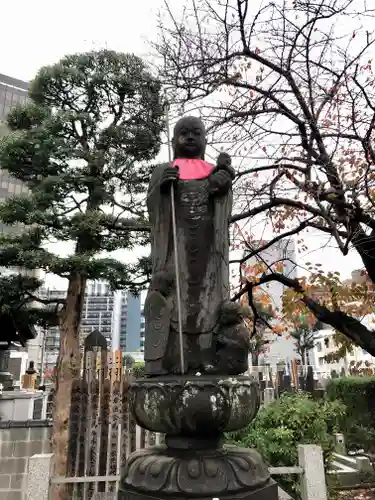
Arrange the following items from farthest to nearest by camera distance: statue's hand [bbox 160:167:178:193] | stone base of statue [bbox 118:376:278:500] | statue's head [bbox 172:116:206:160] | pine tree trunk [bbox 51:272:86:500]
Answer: pine tree trunk [bbox 51:272:86:500], statue's head [bbox 172:116:206:160], statue's hand [bbox 160:167:178:193], stone base of statue [bbox 118:376:278:500]

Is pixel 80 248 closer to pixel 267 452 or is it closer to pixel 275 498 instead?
pixel 267 452

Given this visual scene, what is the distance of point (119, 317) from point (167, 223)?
8071cm

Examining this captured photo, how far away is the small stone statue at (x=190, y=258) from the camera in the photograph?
3139mm

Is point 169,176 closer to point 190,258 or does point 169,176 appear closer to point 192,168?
point 192,168

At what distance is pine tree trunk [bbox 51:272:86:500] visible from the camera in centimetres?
786

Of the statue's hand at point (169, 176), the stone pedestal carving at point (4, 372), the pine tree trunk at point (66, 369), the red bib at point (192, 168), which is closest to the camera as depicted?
the statue's hand at point (169, 176)

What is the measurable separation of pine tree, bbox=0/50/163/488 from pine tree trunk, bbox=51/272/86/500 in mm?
23

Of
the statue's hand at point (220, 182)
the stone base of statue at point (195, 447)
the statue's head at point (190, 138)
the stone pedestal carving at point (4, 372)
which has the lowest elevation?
the stone base of statue at point (195, 447)

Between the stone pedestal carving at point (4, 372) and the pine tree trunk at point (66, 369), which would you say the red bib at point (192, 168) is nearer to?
the pine tree trunk at point (66, 369)

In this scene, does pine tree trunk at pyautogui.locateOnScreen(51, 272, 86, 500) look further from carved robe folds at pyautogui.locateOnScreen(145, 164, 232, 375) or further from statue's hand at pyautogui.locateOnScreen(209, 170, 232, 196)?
statue's hand at pyautogui.locateOnScreen(209, 170, 232, 196)

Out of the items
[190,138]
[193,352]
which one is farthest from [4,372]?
[190,138]

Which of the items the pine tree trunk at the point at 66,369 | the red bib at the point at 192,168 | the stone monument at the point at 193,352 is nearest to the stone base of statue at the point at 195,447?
the stone monument at the point at 193,352

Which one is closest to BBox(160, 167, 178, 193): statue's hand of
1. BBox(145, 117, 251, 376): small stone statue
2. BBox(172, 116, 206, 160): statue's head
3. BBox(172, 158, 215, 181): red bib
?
BBox(145, 117, 251, 376): small stone statue

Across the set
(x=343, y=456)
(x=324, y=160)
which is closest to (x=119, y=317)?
(x=343, y=456)
